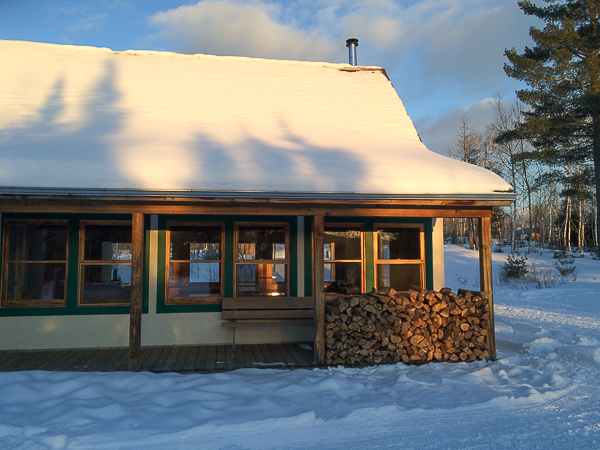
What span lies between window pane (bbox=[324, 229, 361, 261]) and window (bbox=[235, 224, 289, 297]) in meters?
0.84

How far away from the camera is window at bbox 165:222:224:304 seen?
720cm

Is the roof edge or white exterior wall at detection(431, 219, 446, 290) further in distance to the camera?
white exterior wall at detection(431, 219, 446, 290)

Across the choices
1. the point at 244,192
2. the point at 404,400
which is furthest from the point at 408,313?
the point at 244,192

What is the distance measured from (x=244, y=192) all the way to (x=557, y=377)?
14.5 ft

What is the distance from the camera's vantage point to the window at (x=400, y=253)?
774 centimetres

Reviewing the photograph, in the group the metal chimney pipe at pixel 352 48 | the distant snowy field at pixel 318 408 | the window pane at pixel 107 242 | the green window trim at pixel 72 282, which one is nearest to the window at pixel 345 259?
the distant snowy field at pixel 318 408

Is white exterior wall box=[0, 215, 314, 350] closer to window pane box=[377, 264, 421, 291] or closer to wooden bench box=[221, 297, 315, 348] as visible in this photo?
wooden bench box=[221, 297, 315, 348]

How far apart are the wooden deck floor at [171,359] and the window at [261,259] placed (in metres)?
1.02

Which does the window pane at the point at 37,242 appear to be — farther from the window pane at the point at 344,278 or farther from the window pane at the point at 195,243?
the window pane at the point at 344,278

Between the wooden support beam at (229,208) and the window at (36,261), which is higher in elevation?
the wooden support beam at (229,208)

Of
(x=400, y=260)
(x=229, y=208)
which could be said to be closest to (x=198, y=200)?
(x=229, y=208)

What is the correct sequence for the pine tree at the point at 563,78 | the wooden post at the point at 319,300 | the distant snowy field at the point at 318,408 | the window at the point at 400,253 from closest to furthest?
the distant snowy field at the point at 318,408 → the wooden post at the point at 319,300 → the window at the point at 400,253 → the pine tree at the point at 563,78

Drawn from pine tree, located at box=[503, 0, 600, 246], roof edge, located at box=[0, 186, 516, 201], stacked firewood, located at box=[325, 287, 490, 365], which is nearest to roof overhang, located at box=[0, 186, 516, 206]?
roof edge, located at box=[0, 186, 516, 201]

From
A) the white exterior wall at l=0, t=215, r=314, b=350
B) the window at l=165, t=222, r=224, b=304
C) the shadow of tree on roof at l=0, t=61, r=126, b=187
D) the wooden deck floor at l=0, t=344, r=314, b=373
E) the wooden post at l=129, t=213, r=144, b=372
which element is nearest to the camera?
the shadow of tree on roof at l=0, t=61, r=126, b=187
